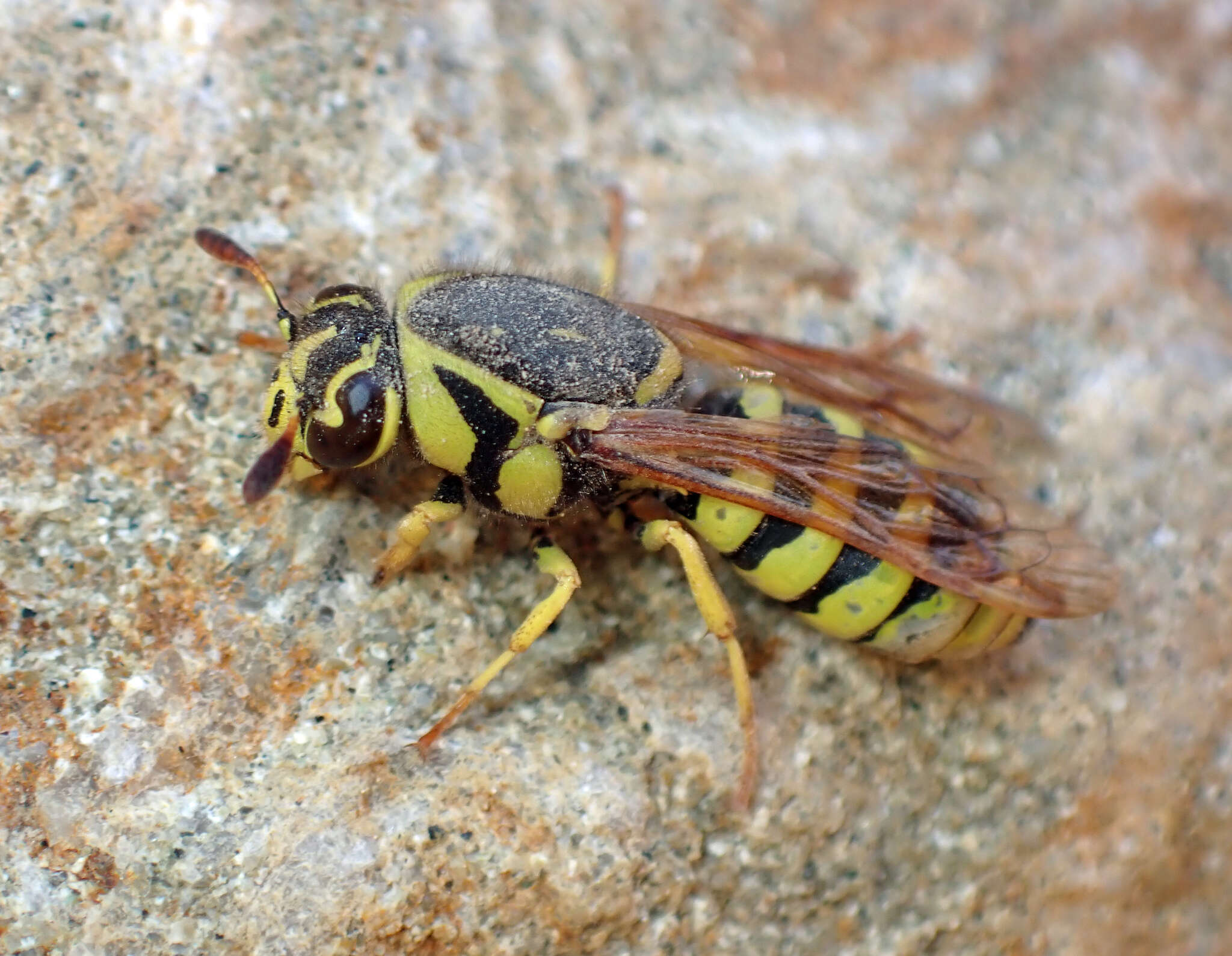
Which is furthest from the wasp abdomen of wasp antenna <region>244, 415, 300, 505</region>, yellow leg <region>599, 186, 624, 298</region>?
wasp antenna <region>244, 415, 300, 505</region>

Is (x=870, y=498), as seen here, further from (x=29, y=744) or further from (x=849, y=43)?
(x=849, y=43)

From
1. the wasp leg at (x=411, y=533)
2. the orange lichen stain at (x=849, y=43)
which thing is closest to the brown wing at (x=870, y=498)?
the wasp leg at (x=411, y=533)

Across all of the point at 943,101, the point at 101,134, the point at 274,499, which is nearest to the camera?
the point at 274,499

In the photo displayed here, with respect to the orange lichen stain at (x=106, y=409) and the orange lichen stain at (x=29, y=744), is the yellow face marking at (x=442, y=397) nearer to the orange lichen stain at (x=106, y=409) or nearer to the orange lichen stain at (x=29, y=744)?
the orange lichen stain at (x=106, y=409)

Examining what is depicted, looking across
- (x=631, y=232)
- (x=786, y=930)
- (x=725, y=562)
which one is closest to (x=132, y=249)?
(x=631, y=232)

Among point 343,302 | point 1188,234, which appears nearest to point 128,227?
point 343,302

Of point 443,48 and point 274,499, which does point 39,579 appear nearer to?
point 274,499
